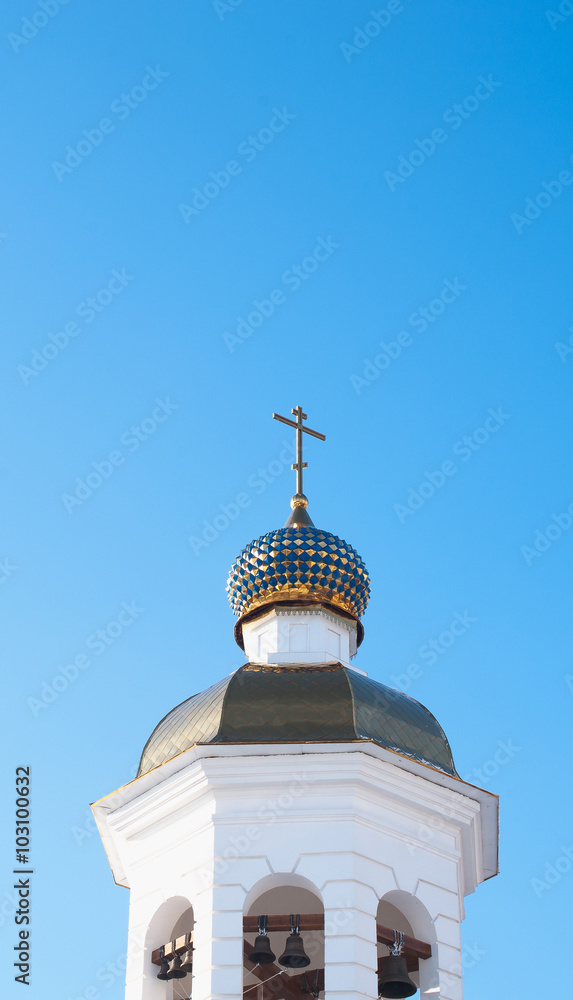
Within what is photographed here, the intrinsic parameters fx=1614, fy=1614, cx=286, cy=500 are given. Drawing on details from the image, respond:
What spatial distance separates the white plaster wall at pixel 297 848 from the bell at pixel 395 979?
0.58 feet

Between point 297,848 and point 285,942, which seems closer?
point 297,848

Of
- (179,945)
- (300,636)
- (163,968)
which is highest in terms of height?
(300,636)

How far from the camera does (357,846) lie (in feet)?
44.4

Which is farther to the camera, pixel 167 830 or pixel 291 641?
pixel 291 641

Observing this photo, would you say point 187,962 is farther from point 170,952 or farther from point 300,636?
point 300,636

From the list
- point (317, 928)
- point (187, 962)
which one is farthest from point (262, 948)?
point (187, 962)

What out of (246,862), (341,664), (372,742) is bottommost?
(246,862)

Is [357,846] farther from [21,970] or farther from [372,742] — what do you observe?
[21,970]

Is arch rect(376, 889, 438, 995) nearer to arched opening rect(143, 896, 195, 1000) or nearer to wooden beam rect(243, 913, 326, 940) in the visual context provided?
wooden beam rect(243, 913, 326, 940)

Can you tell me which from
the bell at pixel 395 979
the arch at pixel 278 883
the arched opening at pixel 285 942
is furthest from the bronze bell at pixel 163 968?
the bell at pixel 395 979

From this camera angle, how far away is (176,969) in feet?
44.6

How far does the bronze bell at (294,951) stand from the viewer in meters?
13.5

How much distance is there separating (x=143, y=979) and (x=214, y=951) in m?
1.13

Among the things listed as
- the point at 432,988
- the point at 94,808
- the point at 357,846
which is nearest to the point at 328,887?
the point at 357,846
